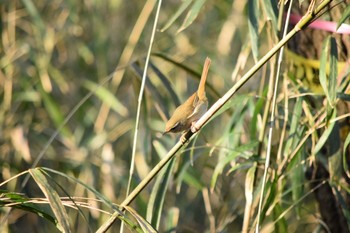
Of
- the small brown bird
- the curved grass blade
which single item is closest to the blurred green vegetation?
the small brown bird

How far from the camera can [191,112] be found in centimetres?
117

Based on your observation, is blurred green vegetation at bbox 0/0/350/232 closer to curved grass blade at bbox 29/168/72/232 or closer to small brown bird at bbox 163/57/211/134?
small brown bird at bbox 163/57/211/134

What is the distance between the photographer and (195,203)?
290 cm

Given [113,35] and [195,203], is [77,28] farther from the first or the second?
[195,203]

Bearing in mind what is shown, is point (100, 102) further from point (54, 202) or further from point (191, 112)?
point (54, 202)

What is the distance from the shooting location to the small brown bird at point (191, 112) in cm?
117

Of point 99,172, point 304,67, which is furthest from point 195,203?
point 304,67

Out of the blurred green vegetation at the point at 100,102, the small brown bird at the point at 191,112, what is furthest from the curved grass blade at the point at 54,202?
the blurred green vegetation at the point at 100,102

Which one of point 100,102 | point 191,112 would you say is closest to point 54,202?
point 191,112

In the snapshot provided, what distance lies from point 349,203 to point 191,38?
1554 millimetres

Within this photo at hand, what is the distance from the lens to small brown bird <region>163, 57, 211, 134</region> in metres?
1.17

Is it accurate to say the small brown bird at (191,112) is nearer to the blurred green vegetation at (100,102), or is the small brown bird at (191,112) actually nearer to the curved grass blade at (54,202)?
the curved grass blade at (54,202)

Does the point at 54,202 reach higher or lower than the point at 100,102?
higher

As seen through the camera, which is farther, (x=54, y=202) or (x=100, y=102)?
(x=100, y=102)
